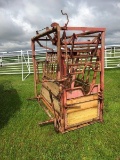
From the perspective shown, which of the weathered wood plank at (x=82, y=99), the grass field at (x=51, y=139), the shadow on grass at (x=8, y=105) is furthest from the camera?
the shadow on grass at (x=8, y=105)

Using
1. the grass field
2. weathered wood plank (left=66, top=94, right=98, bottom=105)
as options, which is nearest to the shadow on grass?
the grass field

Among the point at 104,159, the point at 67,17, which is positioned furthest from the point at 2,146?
the point at 67,17

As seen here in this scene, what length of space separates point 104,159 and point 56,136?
1369 millimetres

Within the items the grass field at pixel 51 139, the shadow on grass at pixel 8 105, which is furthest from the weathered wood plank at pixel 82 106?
the shadow on grass at pixel 8 105

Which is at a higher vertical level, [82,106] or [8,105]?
[82,106]

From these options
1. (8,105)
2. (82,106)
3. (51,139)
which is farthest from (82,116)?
(8,105)

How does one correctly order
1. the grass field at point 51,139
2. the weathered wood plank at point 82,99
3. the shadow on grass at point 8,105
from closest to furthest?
the grass field at point 51,139 < the weathered wood plank at point 82,99 < the shadow on grass at point 8,105

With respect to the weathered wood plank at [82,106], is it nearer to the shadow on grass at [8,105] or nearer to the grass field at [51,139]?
the grass field at [51,139]

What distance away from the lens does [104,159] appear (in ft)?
12.3

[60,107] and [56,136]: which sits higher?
[60,107]

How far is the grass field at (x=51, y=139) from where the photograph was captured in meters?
3.98

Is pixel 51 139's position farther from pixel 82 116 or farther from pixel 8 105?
pixel 8 105

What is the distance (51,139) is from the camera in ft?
15.0

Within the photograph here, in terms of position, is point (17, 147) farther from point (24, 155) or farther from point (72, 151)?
point (72, 151)
